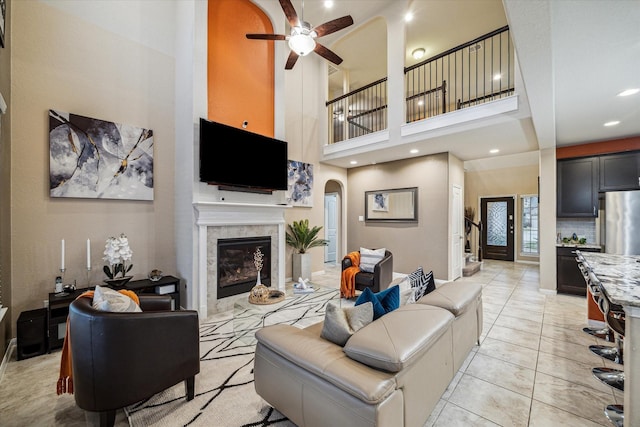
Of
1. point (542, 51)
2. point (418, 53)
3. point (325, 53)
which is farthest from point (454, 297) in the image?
point (418, 53)

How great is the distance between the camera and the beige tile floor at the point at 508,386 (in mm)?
1739

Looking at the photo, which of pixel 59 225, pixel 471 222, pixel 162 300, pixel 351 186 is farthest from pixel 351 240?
pixel 59 225

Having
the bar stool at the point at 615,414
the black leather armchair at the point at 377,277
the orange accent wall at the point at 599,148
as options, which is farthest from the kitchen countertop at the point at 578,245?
the bar stool at the point at 615,414

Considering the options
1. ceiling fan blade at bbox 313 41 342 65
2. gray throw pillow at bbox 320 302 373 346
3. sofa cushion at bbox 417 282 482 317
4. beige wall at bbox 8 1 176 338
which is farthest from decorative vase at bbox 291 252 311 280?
gray throw pillow at bbox 320 302 373 346

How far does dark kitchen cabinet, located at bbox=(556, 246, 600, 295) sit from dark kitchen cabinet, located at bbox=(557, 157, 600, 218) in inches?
25.1

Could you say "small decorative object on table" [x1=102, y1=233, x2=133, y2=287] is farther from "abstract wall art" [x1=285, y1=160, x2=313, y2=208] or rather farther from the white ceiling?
the white ceiling

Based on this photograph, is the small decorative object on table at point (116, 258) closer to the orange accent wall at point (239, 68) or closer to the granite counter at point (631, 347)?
the orange accent wall at point (239, 68)

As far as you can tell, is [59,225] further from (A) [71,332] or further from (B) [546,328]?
(B) [546,328]

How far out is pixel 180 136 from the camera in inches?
145

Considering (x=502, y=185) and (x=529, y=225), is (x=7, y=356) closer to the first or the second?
(x=502, y=185)

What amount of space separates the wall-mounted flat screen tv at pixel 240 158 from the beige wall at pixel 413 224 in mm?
2732

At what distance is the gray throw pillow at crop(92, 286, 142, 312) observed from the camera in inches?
67.1

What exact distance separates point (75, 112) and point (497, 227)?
986 cm

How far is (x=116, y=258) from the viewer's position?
3053mm
